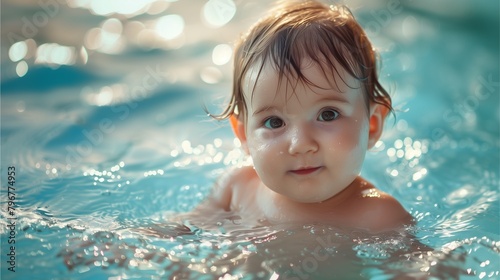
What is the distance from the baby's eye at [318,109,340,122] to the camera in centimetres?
224

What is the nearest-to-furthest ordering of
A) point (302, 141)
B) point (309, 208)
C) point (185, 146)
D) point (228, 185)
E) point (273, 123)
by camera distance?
1. point (302, 141)
2. point (273, 123)
3. point (309, 208)
4. point (228, 185)
5. point (185, 146)

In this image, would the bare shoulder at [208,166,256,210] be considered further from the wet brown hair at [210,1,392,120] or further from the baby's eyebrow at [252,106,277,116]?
the baby's eyebrow at [252,106,277,116]

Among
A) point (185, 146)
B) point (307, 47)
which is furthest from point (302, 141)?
point (185, 146)

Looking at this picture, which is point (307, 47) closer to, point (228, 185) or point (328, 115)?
point (328, 115)

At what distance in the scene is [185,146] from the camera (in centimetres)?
349

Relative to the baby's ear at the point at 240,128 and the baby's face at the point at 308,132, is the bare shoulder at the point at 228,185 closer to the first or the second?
the baby's ear at the point at 240,128

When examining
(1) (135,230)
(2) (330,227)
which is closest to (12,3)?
(1) (135,230)

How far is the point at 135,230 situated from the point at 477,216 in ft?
4.05

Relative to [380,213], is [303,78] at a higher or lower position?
higher

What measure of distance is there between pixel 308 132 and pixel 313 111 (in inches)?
2.9

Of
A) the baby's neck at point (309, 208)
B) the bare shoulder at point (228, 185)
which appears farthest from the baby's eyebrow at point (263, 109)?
the bare shoulder at point (228, 185)

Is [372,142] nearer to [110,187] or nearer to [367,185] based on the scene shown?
[367,185]

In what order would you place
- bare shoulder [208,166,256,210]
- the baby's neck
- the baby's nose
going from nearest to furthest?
the baby's nose < the baby's neck < bare shoulder [208,166,256,210]

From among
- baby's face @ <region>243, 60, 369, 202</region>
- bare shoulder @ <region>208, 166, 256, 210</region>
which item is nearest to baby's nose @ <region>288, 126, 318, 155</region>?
baby's face @ <region>243, 60, 369, 202</region>
